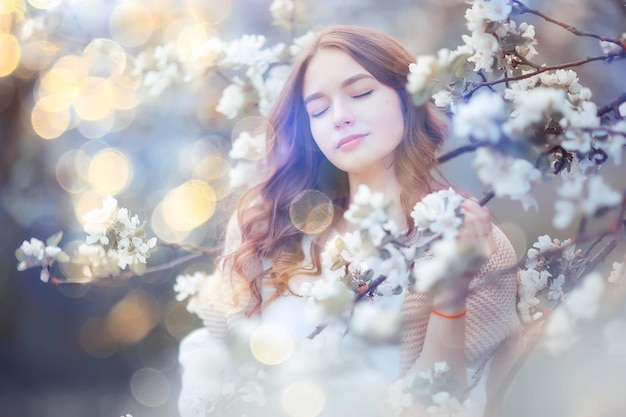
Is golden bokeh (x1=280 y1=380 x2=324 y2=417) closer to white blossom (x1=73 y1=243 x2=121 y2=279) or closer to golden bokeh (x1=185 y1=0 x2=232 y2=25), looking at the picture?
white blossom (x1=73 y1=243 x2=121 y2=279)

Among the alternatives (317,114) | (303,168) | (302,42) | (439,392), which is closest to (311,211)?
(303,168)

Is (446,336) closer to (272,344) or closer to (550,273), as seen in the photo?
(550,273)

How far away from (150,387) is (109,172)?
1.13m

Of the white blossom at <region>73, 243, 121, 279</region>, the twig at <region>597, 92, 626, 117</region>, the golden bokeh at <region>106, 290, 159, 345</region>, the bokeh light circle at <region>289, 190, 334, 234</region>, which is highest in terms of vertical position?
the twig at <region>597, 92, 626, 117</region>

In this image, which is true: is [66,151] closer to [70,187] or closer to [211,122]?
[70,187]

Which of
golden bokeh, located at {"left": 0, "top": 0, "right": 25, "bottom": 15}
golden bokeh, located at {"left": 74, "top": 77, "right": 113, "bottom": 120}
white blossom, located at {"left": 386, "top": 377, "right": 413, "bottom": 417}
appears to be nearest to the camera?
white blossom, located at {"left": 386, "top": 377, "right": 413, "bottom": 417}

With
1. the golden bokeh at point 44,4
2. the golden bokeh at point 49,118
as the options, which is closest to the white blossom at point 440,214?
the golden bokeh at point 44,4

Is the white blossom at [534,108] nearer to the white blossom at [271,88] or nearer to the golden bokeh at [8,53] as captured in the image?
the white blossom at [271,88]

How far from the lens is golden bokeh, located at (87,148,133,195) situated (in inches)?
132

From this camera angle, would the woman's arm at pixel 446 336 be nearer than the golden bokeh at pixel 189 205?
Yes

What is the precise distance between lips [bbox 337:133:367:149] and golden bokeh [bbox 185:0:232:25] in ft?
6.81

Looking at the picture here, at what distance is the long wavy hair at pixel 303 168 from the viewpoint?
1524 millimetres

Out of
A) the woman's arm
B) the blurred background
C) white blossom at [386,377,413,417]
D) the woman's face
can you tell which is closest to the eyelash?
the woman's face

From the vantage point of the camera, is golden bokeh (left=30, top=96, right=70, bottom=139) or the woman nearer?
the woman
